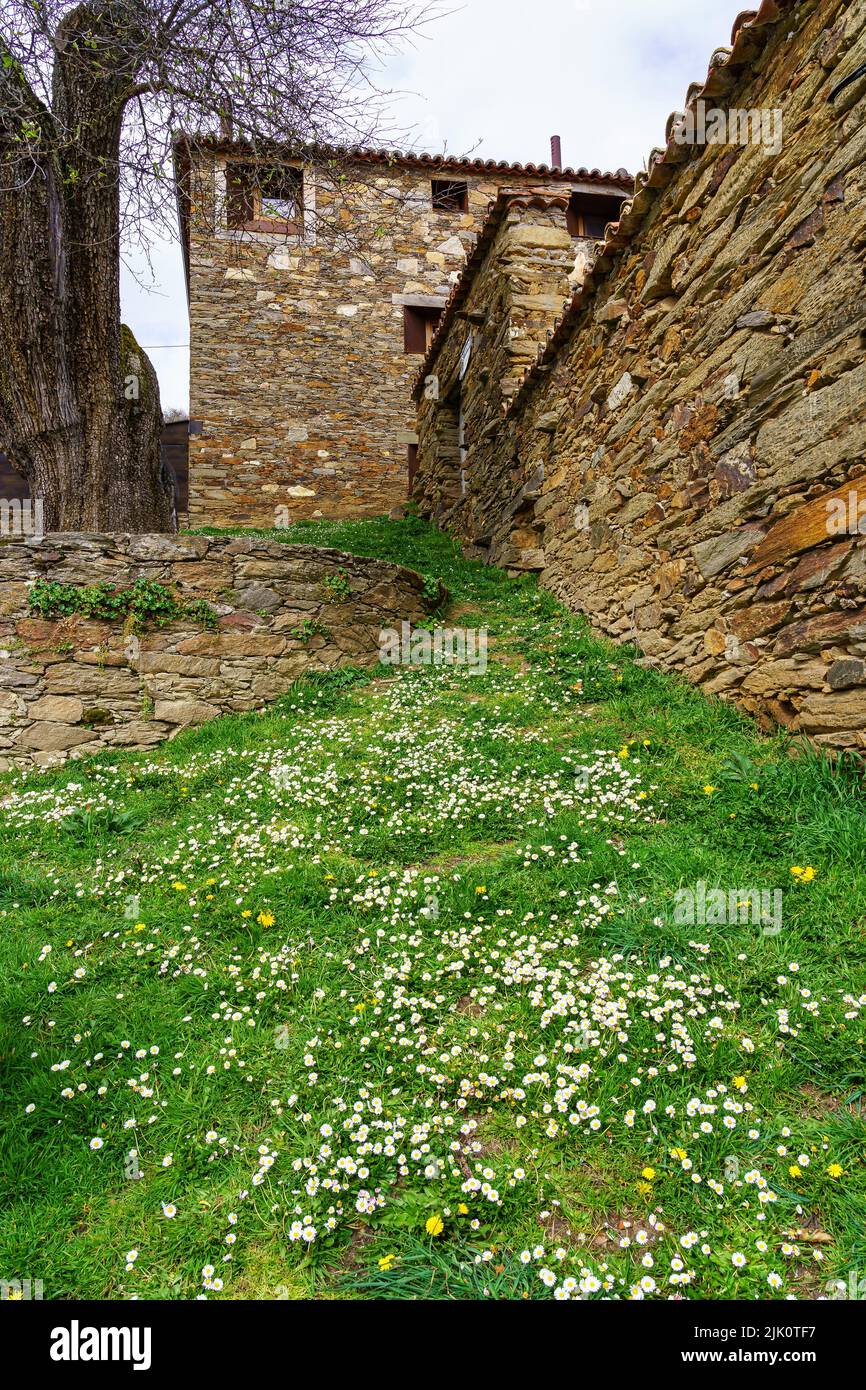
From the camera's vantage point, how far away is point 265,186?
6840mm

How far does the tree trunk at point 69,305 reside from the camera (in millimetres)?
6484

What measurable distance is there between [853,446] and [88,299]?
726 centimetres

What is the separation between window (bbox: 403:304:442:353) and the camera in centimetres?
1644

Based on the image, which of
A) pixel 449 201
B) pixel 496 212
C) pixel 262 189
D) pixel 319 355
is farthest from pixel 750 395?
Answer: pixel 449 201

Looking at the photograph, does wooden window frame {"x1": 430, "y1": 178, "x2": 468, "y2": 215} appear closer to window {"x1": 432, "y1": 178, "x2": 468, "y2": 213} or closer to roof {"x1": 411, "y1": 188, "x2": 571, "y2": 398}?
window {"x1": 432, "y1": 178, "x2": 468, "y2": 213}

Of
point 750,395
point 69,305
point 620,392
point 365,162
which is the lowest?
point 750,395

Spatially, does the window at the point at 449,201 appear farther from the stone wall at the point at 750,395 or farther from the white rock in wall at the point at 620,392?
the white rock in wall at the point at 620,392

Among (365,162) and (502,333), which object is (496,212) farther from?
(365,162)

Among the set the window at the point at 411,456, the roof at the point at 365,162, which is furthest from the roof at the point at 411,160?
the window at the point at 411,456

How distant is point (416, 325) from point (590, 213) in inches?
182

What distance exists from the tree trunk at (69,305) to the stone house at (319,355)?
842 cm

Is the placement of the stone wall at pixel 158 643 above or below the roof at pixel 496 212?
below

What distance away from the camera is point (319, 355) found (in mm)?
16047
